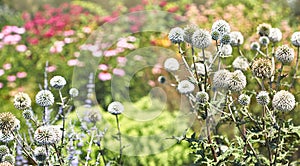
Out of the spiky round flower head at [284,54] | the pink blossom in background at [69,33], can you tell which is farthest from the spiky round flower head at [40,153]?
the pink blossom in background at [69,33]

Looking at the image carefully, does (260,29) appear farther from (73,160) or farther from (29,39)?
(29,39)

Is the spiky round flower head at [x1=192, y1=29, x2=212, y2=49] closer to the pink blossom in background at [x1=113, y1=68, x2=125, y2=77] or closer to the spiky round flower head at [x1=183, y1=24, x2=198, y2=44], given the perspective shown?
the spiky round flower head at [x1=183, y1=24, x2=198, y2=44]

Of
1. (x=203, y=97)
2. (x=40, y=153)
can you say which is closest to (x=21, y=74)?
(x=40, y=153)

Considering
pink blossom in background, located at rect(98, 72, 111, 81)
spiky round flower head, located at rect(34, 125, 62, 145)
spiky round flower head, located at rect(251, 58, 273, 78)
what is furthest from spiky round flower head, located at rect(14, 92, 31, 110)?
pink blossom in background, located at rect(98, 72, 111, 81)

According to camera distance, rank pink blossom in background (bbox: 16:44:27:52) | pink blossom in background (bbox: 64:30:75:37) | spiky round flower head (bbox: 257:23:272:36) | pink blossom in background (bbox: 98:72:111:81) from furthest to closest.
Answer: pink blossom in background (bbox: 64:30:75:37), pink blossom in background (bbox: 16:44:27:52), pink blossom in background (bbox: 98:72:111:81), spiky round flower head (bbox: 257:23:272:36)

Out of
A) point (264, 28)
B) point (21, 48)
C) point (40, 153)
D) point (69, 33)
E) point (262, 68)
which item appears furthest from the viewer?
point (69, 33)

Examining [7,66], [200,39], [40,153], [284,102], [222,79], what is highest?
[7,66]

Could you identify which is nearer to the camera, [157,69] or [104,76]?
[104,76]

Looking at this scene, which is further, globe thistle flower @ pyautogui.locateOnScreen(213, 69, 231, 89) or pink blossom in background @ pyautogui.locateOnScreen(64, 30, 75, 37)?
pink blossom in background @ pyautogui.locateOnScreen(64, 30, 75, 37)

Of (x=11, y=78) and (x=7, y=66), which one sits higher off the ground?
(x=7, y=66)

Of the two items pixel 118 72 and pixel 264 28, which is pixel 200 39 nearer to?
pixel 264 28

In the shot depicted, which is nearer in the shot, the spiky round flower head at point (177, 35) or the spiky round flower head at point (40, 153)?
the spiky round flower head at point (40, 153)

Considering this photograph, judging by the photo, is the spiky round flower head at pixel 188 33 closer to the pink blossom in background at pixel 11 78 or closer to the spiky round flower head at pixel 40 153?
the spiky round flower head at pixel 40 153

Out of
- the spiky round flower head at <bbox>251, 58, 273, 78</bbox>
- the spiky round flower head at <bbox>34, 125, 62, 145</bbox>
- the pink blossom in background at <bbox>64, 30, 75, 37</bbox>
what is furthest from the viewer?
the pink blossom in background at <bbox>64, 30, 75, 37</bbox>
